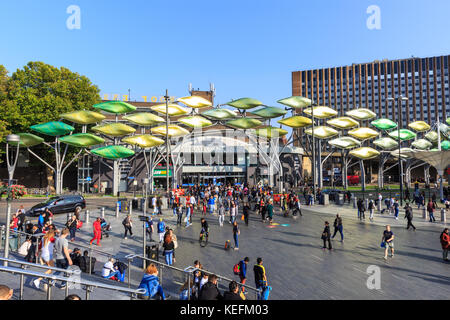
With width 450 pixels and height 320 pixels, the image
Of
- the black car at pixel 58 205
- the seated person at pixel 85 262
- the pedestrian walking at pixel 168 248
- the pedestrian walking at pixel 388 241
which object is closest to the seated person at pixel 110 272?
the seated person at pixel 85 262

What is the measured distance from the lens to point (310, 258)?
40.1ft

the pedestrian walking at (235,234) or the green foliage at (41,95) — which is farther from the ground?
the green foliage at (41,95)

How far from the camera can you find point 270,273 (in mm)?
10445

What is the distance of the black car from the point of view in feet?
69.6

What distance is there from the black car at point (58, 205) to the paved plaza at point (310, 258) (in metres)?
1.60

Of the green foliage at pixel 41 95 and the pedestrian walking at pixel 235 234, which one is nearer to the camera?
the pedestrian walking at pixel 235 234

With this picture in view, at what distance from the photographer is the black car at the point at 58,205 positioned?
2120cm

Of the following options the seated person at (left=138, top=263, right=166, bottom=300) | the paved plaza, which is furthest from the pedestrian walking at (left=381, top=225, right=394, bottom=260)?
the seated person at (left=138, top=263, right=166, bottom=300)

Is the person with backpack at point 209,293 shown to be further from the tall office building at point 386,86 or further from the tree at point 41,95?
the tall office building at point 386,86

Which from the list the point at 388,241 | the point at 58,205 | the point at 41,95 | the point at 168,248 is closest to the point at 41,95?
the point at 41,95

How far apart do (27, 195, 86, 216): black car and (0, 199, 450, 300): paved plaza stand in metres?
1.60

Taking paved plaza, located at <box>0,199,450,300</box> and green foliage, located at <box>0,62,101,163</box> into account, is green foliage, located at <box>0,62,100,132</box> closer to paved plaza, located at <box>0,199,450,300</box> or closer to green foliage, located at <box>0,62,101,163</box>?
green foliage, located at <box>0,62,101,163</box>

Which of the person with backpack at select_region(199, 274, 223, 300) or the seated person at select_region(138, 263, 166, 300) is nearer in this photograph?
the person with backpack at select_region(199, 274, 223, 300)
